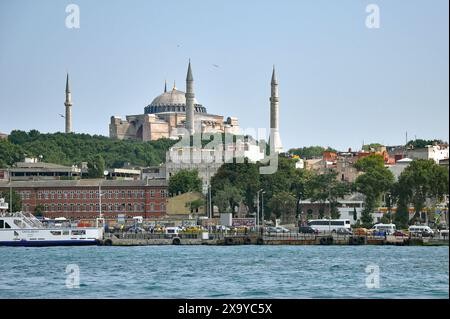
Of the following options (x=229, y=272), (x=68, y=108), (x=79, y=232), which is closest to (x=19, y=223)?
(x=79, y=232)

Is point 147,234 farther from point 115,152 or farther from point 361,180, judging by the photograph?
point 115,152

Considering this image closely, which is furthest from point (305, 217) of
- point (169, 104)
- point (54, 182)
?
point (169, 104)

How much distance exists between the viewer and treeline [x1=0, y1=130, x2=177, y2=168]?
4242 inches

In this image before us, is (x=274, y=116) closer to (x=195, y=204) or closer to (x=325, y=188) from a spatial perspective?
(x=195, y=204)

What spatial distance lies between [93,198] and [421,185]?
26723 millimetres

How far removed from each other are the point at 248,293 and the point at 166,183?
5571cm

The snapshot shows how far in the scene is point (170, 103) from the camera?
129625 mm

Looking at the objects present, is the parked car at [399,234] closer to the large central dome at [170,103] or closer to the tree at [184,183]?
the tree at [184,183]

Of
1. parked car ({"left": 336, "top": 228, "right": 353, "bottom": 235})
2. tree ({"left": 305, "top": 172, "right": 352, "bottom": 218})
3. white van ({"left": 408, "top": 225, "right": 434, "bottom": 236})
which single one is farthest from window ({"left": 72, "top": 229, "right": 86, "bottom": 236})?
tree ({"left": 305, "top": 172, "right": 352, "bottom": 218})

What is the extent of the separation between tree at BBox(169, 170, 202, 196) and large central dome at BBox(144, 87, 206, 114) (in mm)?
45553

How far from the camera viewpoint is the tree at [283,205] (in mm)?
68188

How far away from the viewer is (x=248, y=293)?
25953 mm

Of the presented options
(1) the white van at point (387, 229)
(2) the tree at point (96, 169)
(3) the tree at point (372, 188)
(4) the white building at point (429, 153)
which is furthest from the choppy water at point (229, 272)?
(2) the tree at point (96, 169)

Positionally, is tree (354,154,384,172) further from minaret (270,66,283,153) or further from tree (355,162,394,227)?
minaret (270,66,283,153)
